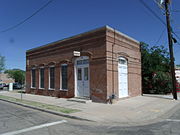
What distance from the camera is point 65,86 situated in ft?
45.8

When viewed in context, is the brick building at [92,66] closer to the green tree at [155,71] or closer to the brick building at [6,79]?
the green tree at [155,71]

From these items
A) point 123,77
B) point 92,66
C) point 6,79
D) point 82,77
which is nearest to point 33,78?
point 82,77

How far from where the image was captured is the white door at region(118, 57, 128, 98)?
1266 centimetres

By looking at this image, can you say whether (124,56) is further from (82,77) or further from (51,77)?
(51,77)

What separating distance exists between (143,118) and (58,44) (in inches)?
414

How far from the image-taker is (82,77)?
41.4ft

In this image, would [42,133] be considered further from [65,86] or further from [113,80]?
[65,86]

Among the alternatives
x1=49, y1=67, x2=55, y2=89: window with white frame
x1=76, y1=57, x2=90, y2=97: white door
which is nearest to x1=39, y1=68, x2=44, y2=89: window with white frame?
x1=49, y1=67, x2=55, y2=89: window with white frame

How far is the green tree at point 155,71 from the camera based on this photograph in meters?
17.7

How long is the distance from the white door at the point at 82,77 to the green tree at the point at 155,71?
9.42 metres

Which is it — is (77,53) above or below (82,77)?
above

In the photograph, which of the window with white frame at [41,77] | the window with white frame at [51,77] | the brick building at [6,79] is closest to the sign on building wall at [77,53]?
the window with white frame at [51,77]

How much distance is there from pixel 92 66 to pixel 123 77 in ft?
10.4

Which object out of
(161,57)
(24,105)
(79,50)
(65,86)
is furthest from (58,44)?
(161,57)
